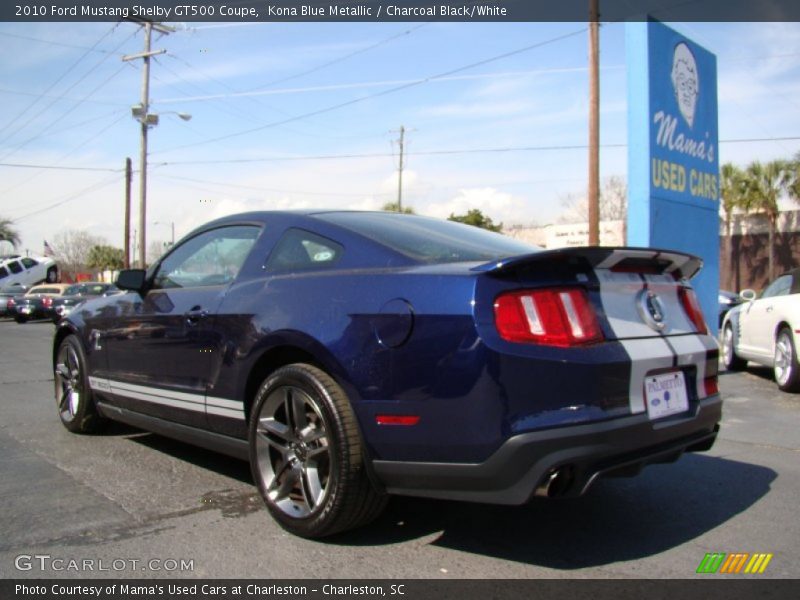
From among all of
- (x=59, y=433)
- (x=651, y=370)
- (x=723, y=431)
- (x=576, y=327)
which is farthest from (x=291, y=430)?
(x=723, y=431)

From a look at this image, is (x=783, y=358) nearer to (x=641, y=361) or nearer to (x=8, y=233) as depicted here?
(x=641, y=361)

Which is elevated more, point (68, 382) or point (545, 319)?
point (545, 319)

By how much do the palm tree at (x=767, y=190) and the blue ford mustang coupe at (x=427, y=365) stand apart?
32.4 metres

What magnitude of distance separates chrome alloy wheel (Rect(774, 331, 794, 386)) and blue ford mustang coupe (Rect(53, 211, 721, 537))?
4.94 m

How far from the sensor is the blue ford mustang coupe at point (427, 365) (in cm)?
272

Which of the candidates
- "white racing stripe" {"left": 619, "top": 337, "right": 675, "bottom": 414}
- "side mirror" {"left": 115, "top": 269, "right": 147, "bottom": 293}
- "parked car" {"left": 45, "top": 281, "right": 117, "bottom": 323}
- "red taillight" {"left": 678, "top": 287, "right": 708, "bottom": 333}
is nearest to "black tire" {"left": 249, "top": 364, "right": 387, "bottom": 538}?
"white racing stripe" {"left": 619, "top": 337, "right": 675, "bottom": 414}

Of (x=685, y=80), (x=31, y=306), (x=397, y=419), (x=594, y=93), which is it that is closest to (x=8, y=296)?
(x=31, y=306)

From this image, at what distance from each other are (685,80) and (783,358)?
518 centimetres

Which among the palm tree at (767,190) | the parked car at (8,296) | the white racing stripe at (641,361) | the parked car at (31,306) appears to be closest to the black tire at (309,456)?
the white racing stripe at (641,361)

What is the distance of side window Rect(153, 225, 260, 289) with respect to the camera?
4016mm

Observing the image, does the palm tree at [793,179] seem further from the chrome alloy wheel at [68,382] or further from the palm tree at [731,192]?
the chrome alloy wheel at [68,382]

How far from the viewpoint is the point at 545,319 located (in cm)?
280

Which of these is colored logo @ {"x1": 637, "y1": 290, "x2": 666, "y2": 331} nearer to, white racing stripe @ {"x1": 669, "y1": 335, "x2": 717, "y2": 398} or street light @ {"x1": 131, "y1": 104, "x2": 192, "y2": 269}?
white racing stripe @ {"x1": 669, "y1": 335, "x2": 717, "y2": 398}
